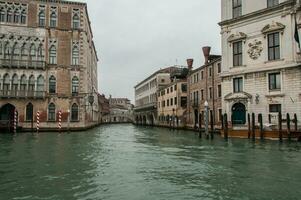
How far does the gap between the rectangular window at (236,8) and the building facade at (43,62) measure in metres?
16.6

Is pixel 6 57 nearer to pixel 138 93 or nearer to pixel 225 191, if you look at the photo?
pixel 225 191

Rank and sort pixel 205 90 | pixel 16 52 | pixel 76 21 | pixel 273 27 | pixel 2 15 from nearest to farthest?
pixel 273 27
pixel 16 52
pixel 2 15
pixel 76 21
pixel 205 90

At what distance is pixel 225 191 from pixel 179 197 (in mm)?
1148

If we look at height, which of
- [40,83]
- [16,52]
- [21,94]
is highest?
[16,52]

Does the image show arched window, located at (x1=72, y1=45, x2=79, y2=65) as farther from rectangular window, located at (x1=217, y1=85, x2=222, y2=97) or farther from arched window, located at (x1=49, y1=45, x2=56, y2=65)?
rectangular window, located at (x1=217, y1=85, x2=222, y2=97)

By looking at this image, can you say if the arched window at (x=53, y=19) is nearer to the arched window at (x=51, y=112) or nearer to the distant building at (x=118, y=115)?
the arched window at (x=51, y=112)

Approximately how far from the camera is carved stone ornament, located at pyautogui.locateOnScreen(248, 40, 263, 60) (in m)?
22.2

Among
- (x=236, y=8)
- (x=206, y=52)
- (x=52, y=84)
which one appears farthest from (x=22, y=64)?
(x=236, y=8)

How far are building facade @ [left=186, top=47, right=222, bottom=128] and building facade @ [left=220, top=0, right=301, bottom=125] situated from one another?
495 cm

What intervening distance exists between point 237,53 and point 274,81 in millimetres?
3588

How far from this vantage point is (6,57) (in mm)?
32125

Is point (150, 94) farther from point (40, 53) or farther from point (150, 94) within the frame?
point (40, 53)

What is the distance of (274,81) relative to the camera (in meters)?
21.5

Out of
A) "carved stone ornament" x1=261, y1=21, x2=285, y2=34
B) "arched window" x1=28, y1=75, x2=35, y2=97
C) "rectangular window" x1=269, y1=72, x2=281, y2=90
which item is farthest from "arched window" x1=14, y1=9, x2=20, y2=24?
"rectangular window" x1=269, y1=72, x2=281, y2=90
